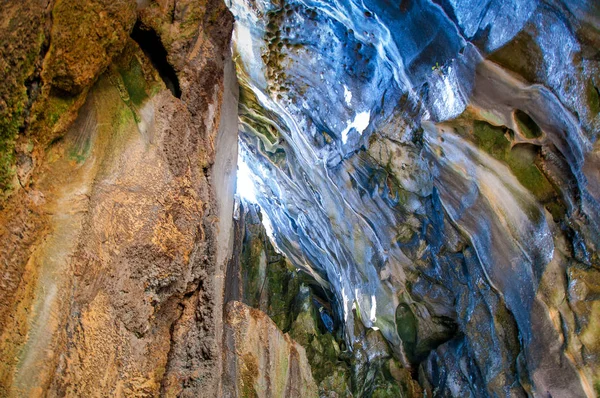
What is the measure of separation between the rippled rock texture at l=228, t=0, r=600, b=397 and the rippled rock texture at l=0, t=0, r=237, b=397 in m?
2.27

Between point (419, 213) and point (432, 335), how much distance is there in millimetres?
2381

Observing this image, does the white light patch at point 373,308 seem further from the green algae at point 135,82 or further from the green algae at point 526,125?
the green algae at point 135,82

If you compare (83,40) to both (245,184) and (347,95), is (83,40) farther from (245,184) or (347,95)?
(245,184)

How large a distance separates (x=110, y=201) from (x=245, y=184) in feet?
28.4

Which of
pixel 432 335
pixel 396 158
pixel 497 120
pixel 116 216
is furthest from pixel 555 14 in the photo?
pixel 432 335

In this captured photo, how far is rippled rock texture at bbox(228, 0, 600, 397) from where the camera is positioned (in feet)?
13.4

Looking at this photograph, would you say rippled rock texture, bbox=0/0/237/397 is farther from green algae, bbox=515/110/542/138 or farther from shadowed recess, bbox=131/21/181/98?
green algae, bbox=515/110/542/138

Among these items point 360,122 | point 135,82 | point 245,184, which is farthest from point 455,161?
point 245,184

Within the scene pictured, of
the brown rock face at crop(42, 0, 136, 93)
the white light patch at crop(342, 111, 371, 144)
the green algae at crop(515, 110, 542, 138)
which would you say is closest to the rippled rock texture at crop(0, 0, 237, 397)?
the brown rock face at crop(42, 0, 136, 93)

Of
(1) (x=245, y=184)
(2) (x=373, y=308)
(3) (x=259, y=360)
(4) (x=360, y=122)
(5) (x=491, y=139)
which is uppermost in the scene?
(5) (x=491, y=139)

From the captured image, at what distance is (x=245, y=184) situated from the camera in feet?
38.0

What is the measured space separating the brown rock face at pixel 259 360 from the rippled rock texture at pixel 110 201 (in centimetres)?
40

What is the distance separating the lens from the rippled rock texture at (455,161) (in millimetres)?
4090

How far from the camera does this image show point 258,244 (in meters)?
10.9
